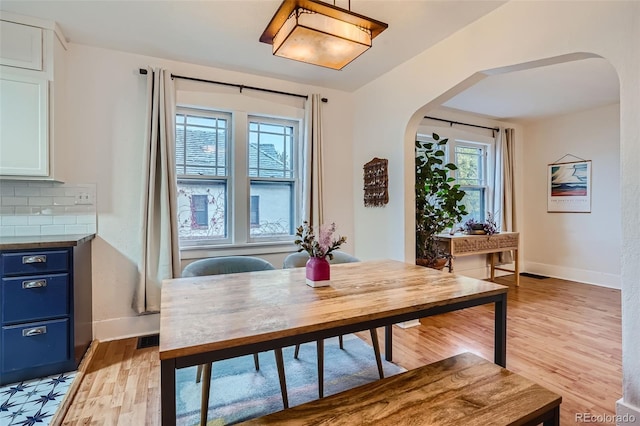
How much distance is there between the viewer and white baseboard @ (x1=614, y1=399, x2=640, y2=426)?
5.26 feet

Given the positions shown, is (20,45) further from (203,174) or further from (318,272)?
(318,272)

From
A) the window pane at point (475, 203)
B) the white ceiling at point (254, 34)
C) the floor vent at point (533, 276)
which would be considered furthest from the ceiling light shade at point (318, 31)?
the floor vent at point (533, 276)

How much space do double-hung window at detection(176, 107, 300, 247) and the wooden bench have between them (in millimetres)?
2393

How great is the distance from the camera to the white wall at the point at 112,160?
2768 mm

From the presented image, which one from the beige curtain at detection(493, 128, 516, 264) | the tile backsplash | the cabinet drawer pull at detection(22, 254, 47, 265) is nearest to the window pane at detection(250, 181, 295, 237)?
the tile backsplash

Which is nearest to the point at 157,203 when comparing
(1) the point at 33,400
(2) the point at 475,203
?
(1) the point at 33,400

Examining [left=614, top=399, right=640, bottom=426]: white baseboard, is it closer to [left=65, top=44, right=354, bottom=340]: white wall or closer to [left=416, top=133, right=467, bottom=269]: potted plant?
[left=416, top=133, right=467, bottom=269]: potted plant

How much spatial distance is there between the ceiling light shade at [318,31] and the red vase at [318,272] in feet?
3.84

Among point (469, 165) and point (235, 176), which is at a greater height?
point (469, 165)

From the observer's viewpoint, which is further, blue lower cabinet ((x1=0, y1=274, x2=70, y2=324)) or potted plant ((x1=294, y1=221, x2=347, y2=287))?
blue lower cabinet ((x1=0, y1=274, x2=70, y2=324))

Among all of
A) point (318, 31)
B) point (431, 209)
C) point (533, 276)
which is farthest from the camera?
point (533, 276)

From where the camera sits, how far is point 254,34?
8.51 ft

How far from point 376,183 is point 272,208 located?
3.99 feet

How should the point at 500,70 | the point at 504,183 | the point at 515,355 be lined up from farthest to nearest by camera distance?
the point at 504,183
the point at 515,355
the point at 500,70
